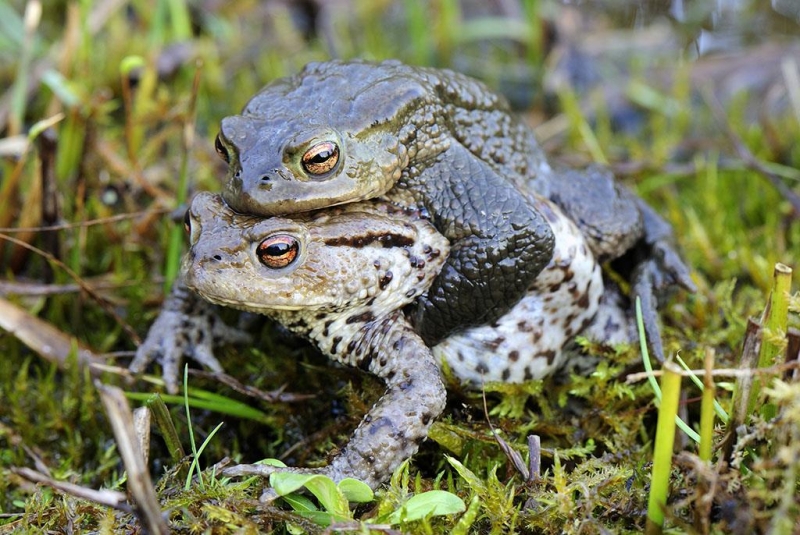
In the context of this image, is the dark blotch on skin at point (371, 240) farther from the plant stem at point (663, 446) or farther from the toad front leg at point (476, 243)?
the plant stem at point (663, 446)

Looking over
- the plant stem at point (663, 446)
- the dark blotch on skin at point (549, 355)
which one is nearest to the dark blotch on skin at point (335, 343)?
the dark blotch on skin at point (549, 355)

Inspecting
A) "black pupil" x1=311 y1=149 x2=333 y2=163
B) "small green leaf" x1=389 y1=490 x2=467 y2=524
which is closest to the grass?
"small green leaf" x1=389 y1=490 x2=467 y2=524

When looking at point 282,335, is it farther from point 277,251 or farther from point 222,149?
point 222,149

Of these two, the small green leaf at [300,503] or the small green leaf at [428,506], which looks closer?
the small green leaf at [428,506]

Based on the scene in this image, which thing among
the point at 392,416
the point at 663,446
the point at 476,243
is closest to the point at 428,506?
the point at 392,416

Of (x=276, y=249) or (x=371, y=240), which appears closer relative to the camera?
(x=276, y=249)

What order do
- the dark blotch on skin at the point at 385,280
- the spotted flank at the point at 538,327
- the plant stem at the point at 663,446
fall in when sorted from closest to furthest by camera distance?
the plant stem at the point at 663,446 < the dark blotch on skin at the point at 385,280 < the spotted flank at the point at 538,327
